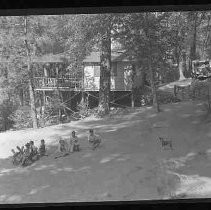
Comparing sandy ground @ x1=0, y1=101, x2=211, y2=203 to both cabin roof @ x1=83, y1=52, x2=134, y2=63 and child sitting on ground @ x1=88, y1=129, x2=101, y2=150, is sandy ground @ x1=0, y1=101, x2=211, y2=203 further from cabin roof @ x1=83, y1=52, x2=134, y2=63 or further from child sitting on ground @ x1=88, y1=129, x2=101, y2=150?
cabin roof @ x1=83, y1=52, x2=134, y2=63

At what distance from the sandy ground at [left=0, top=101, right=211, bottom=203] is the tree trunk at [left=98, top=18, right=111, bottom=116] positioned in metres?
0.20

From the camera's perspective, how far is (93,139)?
5078mm

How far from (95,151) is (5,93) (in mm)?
1262

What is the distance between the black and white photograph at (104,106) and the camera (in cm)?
495

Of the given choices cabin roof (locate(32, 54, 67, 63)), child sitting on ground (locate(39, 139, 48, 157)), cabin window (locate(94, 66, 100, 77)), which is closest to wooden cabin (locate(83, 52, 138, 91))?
cabin window (locate(94, 66, 100, 77))

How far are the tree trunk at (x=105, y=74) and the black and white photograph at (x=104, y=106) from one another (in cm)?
1

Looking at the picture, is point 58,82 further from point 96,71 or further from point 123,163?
point 123,163

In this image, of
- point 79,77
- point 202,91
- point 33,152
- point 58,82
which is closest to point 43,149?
point 33,152

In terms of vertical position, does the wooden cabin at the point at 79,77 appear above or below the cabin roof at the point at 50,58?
below

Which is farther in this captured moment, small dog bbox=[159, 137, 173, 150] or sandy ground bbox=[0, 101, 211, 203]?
small dog bbox=[159, 137, 173, 150]

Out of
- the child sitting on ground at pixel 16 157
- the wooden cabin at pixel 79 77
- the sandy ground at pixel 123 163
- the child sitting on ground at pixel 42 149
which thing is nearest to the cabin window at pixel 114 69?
the wooden cabin at pixel 79 77

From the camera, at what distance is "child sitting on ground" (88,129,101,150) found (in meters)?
5.08

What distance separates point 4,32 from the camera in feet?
16.0

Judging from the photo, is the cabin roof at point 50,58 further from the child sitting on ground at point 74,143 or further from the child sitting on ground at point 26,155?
the child sitting on ground at point 26,155
